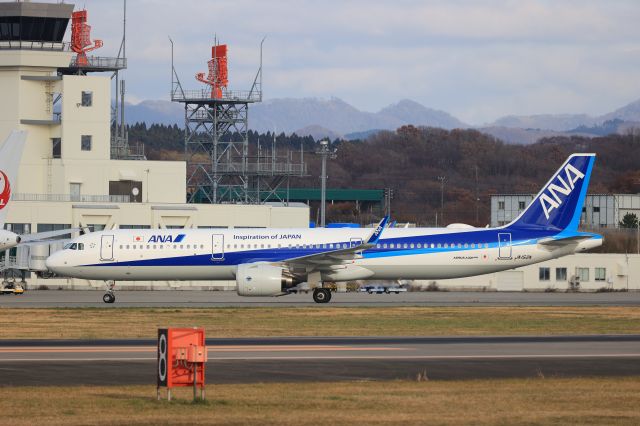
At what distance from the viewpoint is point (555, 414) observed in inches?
743

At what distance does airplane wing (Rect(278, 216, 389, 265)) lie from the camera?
52.8 m

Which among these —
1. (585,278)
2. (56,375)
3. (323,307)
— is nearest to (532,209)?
(323,307)

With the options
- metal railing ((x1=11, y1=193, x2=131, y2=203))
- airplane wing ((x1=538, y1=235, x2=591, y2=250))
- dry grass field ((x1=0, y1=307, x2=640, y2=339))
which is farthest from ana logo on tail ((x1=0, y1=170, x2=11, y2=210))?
metal railing ((x1=11, y1=193, x2=131, y2=203))

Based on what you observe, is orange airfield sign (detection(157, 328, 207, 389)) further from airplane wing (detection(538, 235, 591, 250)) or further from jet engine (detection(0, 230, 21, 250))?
airplane wing (detection(538, 235, 591, 250))

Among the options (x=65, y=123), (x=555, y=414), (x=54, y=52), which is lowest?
(x=555, y=414)

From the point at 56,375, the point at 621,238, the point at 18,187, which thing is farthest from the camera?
the point at 621,238

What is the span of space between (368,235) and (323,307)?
24.6 ft

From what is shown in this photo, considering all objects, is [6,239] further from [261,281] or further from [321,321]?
[261,281]

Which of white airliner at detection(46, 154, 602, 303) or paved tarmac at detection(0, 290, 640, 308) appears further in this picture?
white airliner at detection(46, 154, 602, 303)

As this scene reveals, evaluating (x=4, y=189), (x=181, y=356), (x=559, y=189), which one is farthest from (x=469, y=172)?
(x=181, y=356)

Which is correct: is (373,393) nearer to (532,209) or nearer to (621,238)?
(532,209)

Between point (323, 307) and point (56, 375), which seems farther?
point (323, 307)

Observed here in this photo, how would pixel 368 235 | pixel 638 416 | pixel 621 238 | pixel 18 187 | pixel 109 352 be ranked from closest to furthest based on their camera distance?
pixel 638 416 < pixel 109 352 < pixel 368 235 < pixel 18 187 < pixel 621 238

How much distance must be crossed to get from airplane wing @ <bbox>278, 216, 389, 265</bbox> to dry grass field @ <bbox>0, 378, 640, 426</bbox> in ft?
97.4
